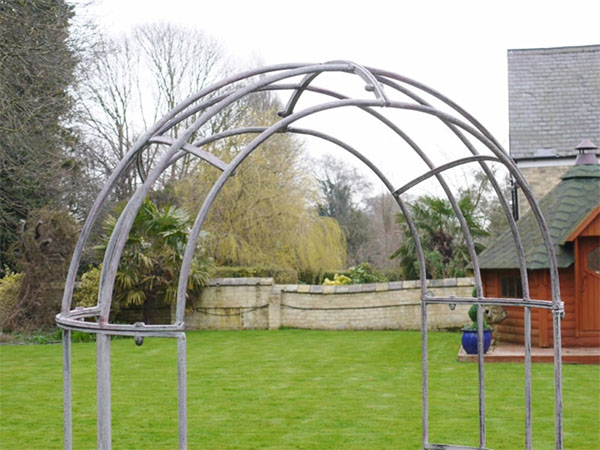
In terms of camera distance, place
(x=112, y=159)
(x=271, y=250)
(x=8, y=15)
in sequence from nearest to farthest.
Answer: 1. (x=8, y=15)
2. (x=271, y=250)
3. (x=112, y=159)

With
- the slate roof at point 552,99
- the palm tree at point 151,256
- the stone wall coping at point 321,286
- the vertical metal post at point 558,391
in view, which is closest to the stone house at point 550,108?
the slate roof at point 552,99

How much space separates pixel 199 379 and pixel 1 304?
7.92 meters

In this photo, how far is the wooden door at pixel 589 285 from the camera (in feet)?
42.7

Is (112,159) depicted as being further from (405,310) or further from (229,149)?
(405,310)

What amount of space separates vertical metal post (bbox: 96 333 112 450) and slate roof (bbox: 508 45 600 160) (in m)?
16.1

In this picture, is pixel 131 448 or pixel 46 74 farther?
pixel 46 74

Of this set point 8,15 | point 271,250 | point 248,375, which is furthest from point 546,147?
point 8,15

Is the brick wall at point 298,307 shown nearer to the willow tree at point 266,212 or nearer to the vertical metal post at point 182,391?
the willow tree at point 266,212

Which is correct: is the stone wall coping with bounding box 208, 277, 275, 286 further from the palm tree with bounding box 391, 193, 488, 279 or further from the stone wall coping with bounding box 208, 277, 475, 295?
the palm tree with bounding box 391, 193, 488, 279

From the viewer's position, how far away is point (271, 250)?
23.1 meters

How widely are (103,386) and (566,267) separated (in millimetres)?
11112

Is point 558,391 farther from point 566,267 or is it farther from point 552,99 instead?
point 552,99

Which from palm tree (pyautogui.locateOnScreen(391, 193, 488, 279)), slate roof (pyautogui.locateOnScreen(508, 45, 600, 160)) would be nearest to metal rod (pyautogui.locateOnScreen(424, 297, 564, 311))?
slate roof (pyautogui.locateOnScreen(508, 45, 600, 160))

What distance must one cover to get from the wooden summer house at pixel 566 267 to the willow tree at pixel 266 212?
948 centimetres
